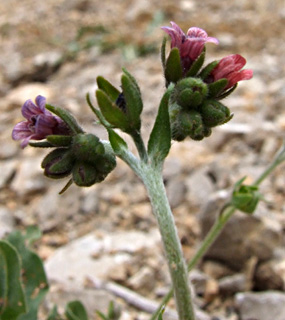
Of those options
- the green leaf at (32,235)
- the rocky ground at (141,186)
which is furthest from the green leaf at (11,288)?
the rocky ground at (141,186)

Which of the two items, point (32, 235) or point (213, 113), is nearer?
point (213, 113)

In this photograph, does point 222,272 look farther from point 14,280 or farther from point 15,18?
point 15,18

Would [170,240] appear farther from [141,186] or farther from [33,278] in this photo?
[141,186]

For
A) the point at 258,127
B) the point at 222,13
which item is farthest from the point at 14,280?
the point at 222,13

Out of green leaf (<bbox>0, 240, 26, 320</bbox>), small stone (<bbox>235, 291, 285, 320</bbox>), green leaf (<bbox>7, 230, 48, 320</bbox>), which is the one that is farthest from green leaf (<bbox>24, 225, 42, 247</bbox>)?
small stone (<bbox>235, 291, 285, 320</bbox>)

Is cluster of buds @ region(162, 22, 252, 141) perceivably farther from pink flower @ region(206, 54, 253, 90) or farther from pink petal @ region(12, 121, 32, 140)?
pink petal @ region(12, 121, 32, 140)

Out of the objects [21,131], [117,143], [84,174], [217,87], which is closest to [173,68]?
[217,87]
